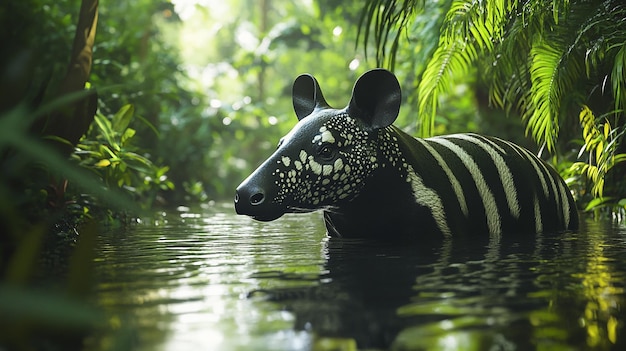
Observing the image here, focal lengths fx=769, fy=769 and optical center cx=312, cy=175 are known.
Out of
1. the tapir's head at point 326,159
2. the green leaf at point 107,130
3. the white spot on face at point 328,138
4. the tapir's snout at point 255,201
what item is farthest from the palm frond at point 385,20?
the green leaf at point 107,130

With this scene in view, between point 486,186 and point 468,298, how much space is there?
204cm

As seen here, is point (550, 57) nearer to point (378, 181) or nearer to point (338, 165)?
point (378, 181)

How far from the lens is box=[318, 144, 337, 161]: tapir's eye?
3.65 metres

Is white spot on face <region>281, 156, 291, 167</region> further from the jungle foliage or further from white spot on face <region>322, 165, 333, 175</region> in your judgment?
the jungle foliage

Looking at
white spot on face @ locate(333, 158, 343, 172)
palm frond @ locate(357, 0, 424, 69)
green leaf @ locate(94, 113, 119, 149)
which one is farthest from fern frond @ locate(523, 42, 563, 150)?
green leaf @ locate(94, 113, 119, 149)

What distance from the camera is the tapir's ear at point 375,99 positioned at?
3748 mm

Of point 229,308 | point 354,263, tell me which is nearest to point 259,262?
point 354,263

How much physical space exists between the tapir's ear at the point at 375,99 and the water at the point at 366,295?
64 cm

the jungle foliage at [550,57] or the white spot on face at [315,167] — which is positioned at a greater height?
the jungle foliage at [550,57]

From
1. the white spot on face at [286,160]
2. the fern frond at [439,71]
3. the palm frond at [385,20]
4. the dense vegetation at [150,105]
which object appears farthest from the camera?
the fern frond at [439,71]

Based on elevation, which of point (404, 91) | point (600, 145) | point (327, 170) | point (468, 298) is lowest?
point (468, 298)

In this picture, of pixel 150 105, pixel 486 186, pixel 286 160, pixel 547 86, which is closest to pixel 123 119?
pixel 286 160

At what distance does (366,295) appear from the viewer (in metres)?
2.02

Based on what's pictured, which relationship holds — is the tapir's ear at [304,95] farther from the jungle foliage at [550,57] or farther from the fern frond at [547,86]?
the fern frond at [547,86]
